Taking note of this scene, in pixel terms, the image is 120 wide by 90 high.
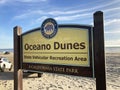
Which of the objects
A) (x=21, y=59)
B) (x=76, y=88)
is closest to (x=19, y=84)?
(x=21, y=59)

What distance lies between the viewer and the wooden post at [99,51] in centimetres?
411

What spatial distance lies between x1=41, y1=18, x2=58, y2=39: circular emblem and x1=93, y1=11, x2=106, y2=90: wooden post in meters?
1.24

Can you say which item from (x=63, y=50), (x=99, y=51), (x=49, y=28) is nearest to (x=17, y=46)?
(x=49, y=28)

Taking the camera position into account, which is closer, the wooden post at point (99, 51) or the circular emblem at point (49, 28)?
the wooden post at point (99, 51)

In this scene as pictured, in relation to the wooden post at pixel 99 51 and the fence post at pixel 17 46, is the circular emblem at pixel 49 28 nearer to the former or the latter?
the fence post at pixel 17 46

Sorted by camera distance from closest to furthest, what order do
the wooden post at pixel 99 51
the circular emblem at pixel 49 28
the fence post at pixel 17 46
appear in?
the wooden post at pixel 99 51 → the circular emblem at pixel 49 28 → the fence post at pixel 17 46

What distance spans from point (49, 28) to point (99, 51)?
164 centimetres

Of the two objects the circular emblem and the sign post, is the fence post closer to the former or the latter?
the sign post

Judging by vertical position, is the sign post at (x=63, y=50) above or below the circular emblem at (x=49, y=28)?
below

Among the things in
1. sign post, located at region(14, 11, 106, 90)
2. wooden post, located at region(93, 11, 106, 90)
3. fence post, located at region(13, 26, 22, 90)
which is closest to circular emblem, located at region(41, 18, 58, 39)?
sign post, located at region(14, 11, 106, 90)

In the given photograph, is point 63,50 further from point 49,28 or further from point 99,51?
point 99,51

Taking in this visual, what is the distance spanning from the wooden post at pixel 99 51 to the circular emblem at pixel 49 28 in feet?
4.05

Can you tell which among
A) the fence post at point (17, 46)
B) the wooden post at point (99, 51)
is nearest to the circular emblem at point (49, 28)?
the fence post at point (17, 46)

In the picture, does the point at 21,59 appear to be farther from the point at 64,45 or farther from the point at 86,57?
the point at 86,57
